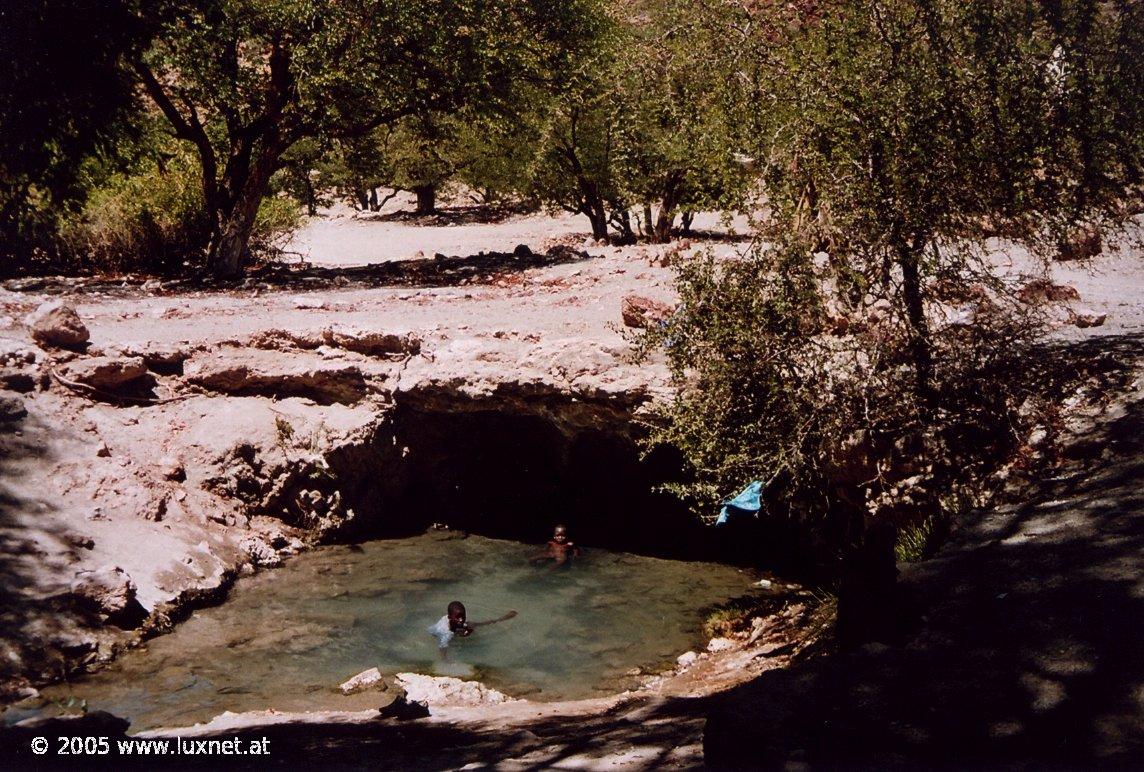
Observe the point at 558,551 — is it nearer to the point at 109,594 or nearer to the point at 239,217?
the point at 109,594

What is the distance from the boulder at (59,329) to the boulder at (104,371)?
10.0 inches

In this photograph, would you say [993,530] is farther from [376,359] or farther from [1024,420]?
[376,359]

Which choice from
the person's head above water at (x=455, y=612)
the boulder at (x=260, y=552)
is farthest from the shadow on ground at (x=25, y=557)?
the person's head above water at (x=455, y=612)

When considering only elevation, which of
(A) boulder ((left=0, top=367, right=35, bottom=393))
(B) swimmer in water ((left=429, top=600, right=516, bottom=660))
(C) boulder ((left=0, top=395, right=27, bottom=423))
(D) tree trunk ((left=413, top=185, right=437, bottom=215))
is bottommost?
(B) swimmer in water ((left=429, top=600, right=516, bottom=660))

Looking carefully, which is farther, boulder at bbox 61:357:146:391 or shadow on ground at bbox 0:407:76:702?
boulder at bbox 61:357:146:391

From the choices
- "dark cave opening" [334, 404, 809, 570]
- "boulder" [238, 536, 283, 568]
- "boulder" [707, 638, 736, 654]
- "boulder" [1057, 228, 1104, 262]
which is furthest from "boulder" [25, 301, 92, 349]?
"boulder" [1057, 228, 1104, 262]

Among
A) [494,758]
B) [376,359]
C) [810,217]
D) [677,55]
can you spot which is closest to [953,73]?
[810,217]

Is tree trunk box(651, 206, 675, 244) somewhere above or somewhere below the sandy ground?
above

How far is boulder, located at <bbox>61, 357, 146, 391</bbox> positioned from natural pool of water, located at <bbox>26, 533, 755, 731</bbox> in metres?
2.75

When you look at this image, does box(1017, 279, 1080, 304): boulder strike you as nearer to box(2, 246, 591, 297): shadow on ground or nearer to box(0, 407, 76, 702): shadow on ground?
box(0, 407, 76, 702): shadow on ground

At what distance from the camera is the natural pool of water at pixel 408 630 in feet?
22.8

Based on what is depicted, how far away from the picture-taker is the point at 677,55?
7.13m

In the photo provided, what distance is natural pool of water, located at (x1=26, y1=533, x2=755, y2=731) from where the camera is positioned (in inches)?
273

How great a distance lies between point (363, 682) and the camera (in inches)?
277
